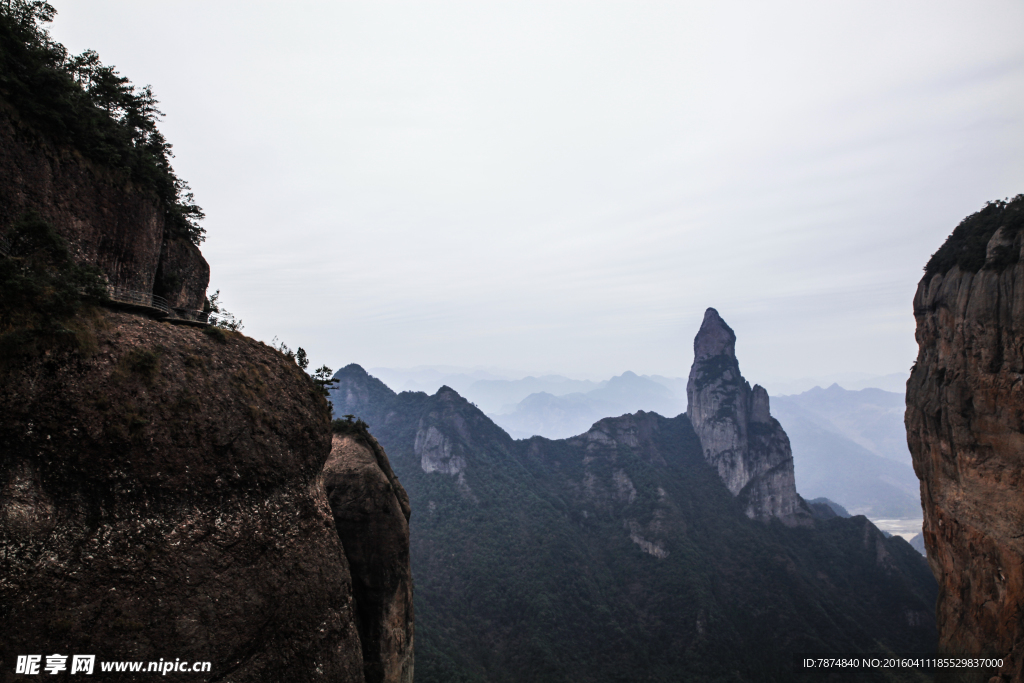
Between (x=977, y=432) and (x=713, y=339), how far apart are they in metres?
99.7

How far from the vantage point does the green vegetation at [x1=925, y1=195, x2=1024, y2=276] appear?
30.9m

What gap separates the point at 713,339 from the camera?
128m

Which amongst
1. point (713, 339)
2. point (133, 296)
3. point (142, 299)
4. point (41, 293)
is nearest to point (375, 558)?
point (142, 299)

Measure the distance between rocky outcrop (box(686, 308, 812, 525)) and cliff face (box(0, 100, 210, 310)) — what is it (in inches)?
4864

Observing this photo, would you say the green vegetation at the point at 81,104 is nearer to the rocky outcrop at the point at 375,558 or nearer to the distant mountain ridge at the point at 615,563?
the rocky outcrop at the point at 375,558

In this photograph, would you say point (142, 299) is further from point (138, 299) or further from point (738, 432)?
point (738, 432)

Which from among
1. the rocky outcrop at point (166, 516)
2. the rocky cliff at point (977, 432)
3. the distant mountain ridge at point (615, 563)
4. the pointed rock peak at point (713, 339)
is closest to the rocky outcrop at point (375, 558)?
the rocky outcrop at point (166, 516)

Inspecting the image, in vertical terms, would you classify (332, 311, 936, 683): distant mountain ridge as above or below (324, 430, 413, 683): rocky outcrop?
below

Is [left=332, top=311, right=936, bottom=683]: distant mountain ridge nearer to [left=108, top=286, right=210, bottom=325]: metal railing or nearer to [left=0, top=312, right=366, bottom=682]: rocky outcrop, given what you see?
[left=0, top=312, right=366, bottom=682]: rocky outcrop

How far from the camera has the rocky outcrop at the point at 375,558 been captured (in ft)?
68.6

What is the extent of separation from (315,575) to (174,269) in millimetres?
16818

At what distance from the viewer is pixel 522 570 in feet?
275

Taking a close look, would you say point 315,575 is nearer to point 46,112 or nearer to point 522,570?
point 46,112

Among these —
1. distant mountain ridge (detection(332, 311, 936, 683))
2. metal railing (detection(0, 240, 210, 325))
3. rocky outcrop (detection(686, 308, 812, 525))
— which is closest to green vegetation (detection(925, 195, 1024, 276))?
metal railing (detection(0, 240, 210, 325))
